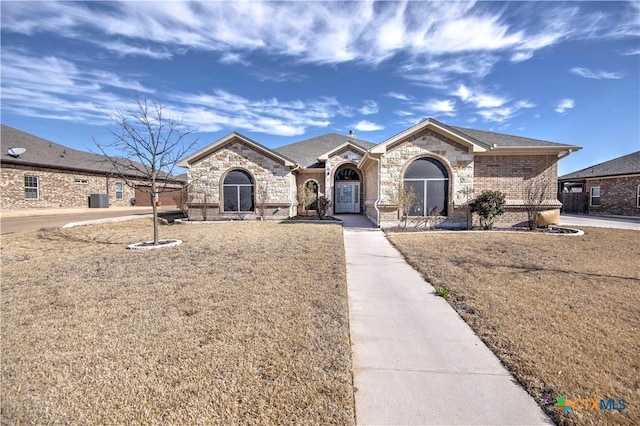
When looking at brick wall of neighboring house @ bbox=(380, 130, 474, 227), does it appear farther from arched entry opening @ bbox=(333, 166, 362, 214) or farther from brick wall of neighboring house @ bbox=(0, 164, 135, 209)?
brick wall of neighboring house @ bbox=(0, 164, 135, 209)

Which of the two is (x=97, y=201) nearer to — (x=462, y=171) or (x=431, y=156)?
(x=431, y=156)

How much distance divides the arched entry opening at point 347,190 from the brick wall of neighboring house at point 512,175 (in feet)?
28.6

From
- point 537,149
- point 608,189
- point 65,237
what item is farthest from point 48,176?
point 608,189

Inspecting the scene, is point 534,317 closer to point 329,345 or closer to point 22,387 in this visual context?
point 329,345

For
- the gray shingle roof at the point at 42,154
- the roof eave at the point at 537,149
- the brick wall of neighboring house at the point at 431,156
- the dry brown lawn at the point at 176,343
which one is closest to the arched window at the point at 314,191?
Answer: the brick wall of neighboring house at the point at 431,156

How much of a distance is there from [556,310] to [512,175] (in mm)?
11143

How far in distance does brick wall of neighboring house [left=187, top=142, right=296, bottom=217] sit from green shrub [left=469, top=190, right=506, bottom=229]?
401 inches

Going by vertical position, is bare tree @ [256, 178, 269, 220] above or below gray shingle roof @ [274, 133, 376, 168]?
below

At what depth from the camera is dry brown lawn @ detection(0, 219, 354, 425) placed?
2199 mm

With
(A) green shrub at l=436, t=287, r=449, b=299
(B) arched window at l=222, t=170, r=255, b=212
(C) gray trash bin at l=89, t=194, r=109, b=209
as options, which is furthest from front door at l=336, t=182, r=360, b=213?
(C) gray trash bin at l=89, t=194, r=109, b=209

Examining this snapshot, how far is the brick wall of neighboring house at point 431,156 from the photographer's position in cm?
1264

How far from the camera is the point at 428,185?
12.9 metres

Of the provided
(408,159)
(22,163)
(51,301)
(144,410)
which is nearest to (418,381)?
(144,410)

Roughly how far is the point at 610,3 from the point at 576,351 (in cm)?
1053
